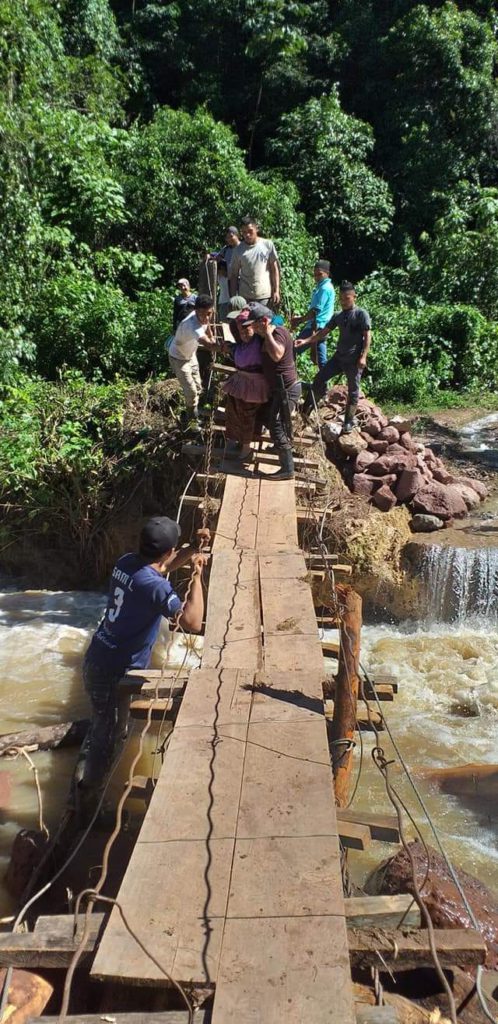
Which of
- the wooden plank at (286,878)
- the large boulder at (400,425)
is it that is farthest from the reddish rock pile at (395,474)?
the wooden plank at (286,878)

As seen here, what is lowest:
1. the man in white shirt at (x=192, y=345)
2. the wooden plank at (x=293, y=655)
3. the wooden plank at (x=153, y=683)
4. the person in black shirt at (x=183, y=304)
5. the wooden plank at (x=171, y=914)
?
the wooden plank at (x=171, y=914)

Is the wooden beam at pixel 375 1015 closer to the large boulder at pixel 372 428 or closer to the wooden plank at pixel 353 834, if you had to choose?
the wooden plank at pixel 353 834

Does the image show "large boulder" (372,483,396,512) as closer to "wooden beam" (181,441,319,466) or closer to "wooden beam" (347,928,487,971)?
"wooden beam" (181,441,319,466)

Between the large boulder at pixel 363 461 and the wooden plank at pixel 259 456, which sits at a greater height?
the wooden plank at pixel 259 456

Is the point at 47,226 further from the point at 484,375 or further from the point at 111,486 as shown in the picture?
the point at 484,375

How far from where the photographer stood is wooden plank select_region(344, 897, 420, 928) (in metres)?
2.69

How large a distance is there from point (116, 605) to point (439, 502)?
Result: 18.4 feet

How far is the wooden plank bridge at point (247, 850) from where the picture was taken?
2289 millimetres

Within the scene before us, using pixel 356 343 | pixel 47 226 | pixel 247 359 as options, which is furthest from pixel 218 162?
pixel 247 359

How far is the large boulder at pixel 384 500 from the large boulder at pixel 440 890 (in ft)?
15.1

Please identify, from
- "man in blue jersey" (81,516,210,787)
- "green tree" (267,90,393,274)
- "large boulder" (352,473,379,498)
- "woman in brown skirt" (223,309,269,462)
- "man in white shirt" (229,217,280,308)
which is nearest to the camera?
"man in blue jersey" (81,516,210,787)

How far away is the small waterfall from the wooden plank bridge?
12.8 ft

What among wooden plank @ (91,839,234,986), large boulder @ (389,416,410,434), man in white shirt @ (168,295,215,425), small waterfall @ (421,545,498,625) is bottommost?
small waterfall @ (421,545,498,625)

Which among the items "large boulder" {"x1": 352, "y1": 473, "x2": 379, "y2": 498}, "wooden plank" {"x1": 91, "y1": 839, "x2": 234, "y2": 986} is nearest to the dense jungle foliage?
"large boulder" {"x1": 352, "y1": 473, "x2": 379, "y2": 498}
